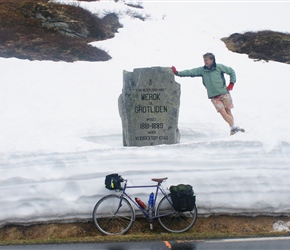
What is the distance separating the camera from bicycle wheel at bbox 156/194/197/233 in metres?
6.88

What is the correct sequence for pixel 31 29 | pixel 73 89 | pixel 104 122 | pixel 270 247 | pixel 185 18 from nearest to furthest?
pixel 270 247 < pixel 104 122 < pixel 73 89 < pixel 31 29 < pixel 185 18

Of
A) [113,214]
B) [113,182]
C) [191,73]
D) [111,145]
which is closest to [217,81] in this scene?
[191,73]

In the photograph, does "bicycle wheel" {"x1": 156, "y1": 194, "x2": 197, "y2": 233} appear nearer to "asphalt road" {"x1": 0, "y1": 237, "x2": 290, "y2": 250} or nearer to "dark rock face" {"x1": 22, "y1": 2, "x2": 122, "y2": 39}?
"asphalt road" {"x1": 0, "y1": 237, "x2": 290, "y2": 250}

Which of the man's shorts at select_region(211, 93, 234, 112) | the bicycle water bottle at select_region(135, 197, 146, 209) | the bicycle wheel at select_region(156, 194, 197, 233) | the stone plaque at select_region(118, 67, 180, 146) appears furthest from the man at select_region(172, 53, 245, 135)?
the bicycle water bottle at select_region(135, 197, 146, 209)

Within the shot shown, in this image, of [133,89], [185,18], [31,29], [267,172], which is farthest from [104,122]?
[185,18]

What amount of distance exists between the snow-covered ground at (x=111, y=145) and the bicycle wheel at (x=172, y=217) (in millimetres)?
387

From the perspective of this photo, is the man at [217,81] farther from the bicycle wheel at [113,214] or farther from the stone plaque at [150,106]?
the bicycle wheel at [113,214]

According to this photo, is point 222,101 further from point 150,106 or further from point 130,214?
point 130,214

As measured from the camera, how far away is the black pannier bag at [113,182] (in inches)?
268

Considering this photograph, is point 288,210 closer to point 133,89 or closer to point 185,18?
point 133,89

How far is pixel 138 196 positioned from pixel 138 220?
413 millimetres

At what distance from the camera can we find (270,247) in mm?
5891

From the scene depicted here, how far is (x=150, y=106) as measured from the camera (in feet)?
27.7

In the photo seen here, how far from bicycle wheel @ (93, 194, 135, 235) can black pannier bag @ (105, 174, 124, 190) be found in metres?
0.16
